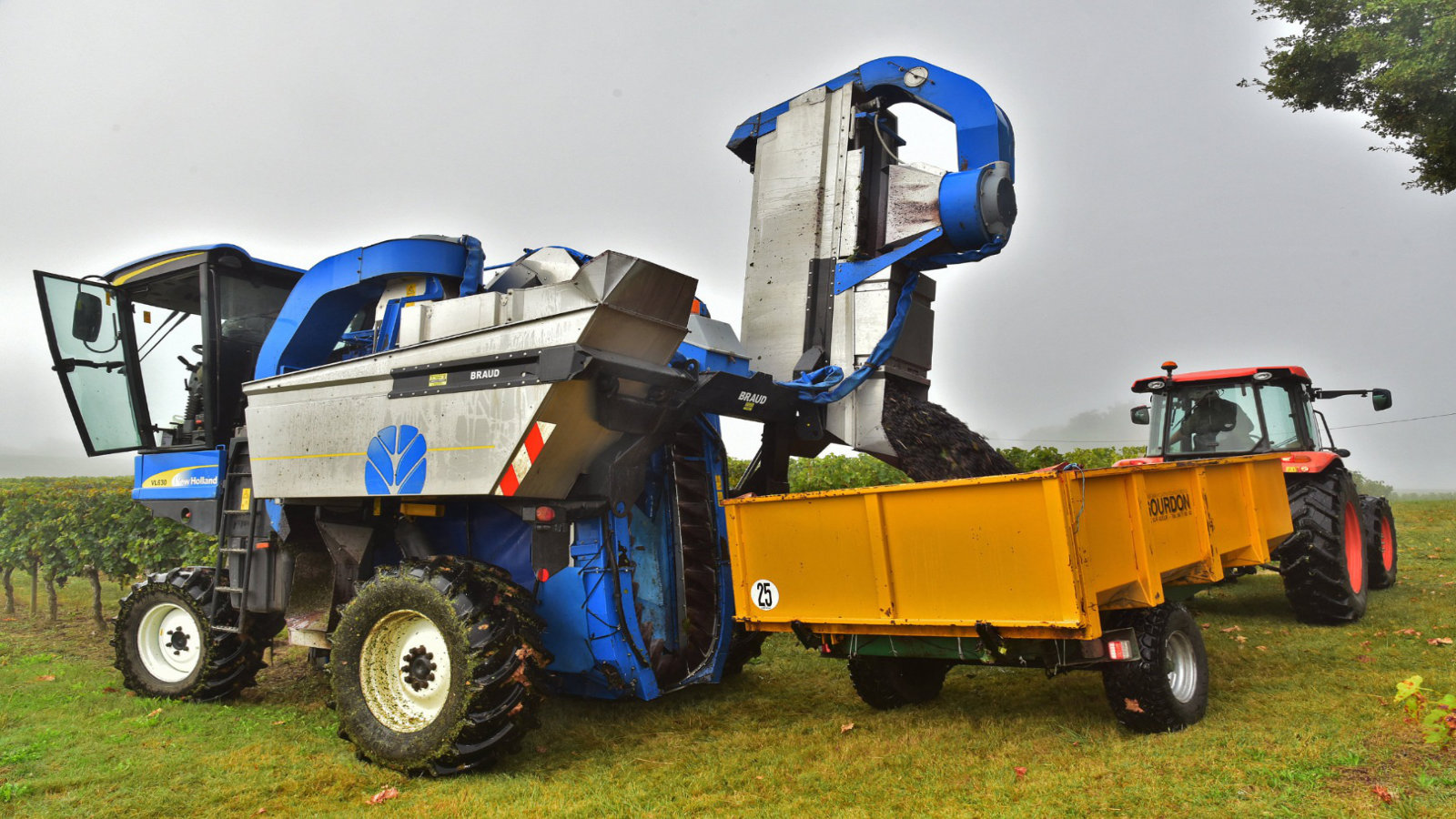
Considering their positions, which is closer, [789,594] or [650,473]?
[789,594]

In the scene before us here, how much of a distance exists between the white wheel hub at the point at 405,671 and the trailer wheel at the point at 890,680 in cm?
226

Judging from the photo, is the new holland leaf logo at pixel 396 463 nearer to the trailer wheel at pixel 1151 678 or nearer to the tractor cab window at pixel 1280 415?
the trailer wheel at pixel 1151 678

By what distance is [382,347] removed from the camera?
5719 millimetres

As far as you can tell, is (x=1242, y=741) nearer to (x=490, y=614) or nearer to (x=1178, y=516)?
(x=1178, y=516)

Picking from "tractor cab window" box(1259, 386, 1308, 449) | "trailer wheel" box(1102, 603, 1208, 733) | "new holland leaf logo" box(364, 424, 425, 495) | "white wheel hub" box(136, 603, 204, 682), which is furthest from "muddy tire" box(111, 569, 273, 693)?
"tractor cab window" box(1259, 386, 1308, 449)

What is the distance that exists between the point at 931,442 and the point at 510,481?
2496 mm

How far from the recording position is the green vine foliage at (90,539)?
30.9 feet

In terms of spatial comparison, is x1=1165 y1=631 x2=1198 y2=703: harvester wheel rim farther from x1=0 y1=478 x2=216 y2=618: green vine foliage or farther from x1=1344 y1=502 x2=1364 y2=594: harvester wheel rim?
x1=0 y1=478 x2=216 y2=618: green vine foliage

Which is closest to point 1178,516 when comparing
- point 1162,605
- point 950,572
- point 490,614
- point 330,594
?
point 1162,605

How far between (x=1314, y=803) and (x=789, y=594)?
2.34 metres

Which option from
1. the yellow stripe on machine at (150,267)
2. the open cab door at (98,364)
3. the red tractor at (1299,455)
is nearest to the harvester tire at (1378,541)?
the red tractor at (1299,455)

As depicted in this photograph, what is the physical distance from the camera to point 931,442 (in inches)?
222

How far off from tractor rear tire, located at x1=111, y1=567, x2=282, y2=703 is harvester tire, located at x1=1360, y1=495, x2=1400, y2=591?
30.8 ft

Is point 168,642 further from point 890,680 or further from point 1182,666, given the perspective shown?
point 1182,666
